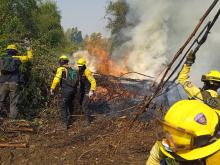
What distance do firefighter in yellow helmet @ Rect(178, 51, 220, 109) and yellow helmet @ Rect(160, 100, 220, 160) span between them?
3.40m

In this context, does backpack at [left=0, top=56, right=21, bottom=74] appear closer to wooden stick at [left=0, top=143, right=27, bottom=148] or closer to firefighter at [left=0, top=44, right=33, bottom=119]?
firefighter at [left=0, top=44, right=33, bottom=119]

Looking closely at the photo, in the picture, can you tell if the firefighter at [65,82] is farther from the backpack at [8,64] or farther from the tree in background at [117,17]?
the tree in background at [117,17]

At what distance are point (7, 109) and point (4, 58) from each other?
1374 millimetres

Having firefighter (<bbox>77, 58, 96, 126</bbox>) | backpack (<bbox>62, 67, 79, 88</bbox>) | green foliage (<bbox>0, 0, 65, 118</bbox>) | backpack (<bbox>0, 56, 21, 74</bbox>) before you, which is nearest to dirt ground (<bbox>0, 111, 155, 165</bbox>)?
firefighter (<bbox>77, 58, 96, 126</bbox>)

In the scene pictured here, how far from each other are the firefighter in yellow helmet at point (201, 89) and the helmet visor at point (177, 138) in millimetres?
3418

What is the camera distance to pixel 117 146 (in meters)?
8.87

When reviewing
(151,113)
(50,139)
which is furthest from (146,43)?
(50,139)

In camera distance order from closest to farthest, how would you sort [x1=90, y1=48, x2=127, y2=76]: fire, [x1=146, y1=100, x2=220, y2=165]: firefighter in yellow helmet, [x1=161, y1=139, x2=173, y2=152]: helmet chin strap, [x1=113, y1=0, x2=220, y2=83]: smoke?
[x1=146, y1=100, x2=220, y2=165]: firefighter in yellow helmet, [x1=161, y1=139, x2=173, y2=152]: helmet chin strap, [x1=90, y1=48, x2=127, y2=76]: fire, [x1=113, y1=0, x2=220, y2=83]: smoke

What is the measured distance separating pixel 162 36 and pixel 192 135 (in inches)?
1120

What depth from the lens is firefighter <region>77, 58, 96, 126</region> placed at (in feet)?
36.5

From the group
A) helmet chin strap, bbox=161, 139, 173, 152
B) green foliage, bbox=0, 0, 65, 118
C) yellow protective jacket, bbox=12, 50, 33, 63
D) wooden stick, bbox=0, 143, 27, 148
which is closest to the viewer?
helmet chin strap, bbox=161, 139, 173, 152

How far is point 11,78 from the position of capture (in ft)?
35.6

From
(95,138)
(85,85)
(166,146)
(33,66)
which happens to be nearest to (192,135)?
(166,146)

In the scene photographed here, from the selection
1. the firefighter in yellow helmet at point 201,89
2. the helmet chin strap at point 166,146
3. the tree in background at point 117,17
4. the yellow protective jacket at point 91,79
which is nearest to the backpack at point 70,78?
the yellow protective jacket at point 91,79
